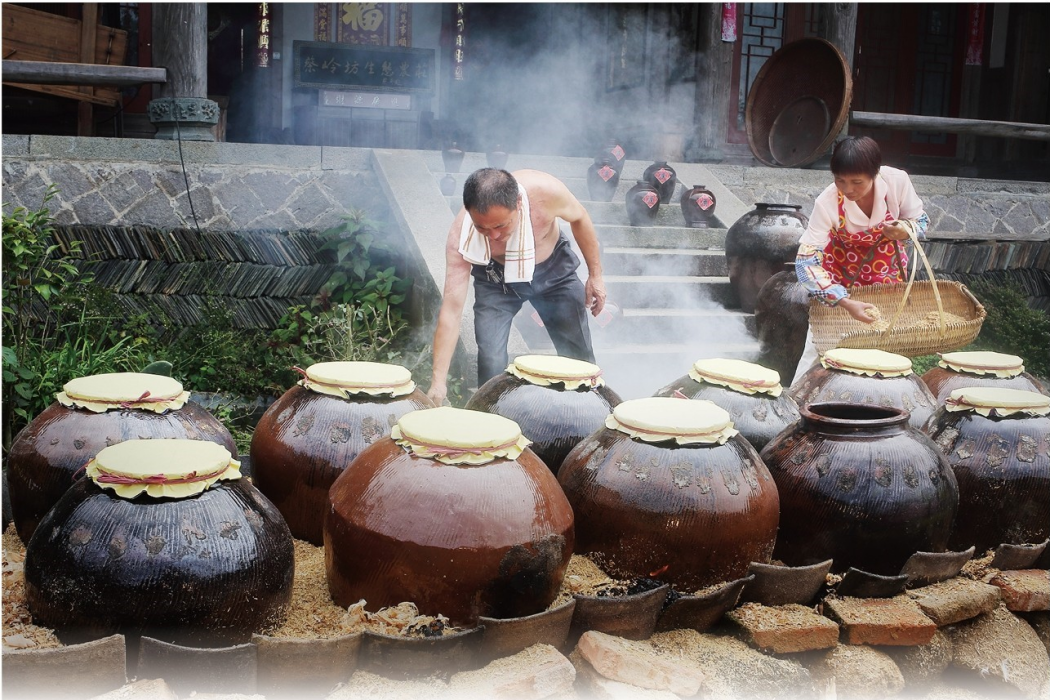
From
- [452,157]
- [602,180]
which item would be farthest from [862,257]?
[452,157]

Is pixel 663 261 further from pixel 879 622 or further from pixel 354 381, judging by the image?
pixel 879 622

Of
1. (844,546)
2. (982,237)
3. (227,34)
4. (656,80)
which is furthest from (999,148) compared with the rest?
(844,546)

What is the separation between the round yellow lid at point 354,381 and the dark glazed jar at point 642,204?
18.5 ft

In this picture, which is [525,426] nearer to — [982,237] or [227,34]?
[982,237]

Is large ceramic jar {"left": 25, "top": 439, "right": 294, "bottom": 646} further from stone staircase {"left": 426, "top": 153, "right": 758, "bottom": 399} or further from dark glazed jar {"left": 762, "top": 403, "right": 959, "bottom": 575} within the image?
stone staircase {"left": 426, "top": 153, "right": 758, "bottom": 399}

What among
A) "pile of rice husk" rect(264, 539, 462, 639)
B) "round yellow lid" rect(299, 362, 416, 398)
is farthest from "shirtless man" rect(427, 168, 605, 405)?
"pile of rice husk" rect(264, 539, 462, 639)

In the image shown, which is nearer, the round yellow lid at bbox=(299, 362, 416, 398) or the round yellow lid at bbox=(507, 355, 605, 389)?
the round yellow lid at bbox=(299, 362, 416, 398)

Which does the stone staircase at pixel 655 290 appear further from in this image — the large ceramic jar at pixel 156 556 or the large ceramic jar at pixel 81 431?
the large ceramic jar at pixel 156 556

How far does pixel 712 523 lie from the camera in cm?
272

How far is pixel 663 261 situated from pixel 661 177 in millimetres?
1045

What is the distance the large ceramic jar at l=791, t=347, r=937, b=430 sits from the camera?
3848 millimetres

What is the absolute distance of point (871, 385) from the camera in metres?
3.89

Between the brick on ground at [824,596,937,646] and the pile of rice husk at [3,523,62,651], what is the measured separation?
7.38 feet

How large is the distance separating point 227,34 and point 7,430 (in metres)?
9.35
